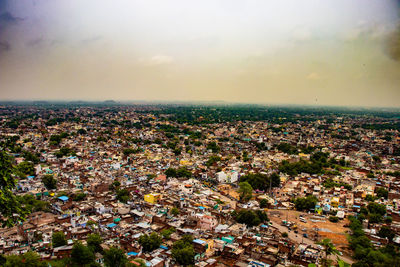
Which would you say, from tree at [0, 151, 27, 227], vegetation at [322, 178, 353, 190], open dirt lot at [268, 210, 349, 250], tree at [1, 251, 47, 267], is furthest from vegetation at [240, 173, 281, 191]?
tree at [0, 151, 27, 227]

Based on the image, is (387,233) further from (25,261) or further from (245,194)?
(25,261)

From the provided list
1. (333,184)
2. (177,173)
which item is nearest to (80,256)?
(177,173)

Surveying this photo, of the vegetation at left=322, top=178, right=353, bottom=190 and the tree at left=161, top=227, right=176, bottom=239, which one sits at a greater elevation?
the tree at left=161, top=227, right=176, bottom=239

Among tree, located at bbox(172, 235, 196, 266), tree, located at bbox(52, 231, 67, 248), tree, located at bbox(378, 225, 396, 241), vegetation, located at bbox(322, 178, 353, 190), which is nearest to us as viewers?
tree, located at bbox(172, 235, 196, 266)

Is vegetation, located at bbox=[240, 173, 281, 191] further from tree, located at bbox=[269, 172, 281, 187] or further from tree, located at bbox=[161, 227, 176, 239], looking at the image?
tree, located at bbox=[161, 227, 176, 239]

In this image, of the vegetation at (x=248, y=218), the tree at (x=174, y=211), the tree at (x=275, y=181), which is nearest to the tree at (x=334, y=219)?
the vegetation at (x=248, y=218)
